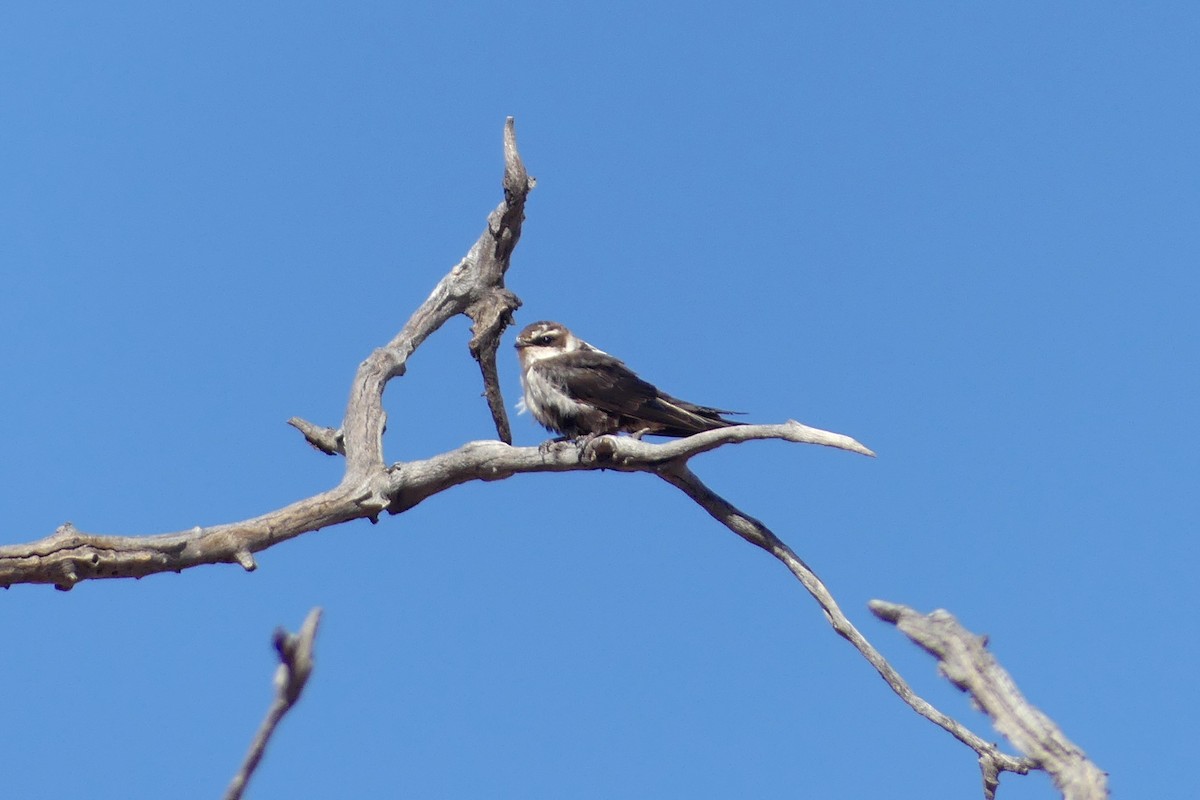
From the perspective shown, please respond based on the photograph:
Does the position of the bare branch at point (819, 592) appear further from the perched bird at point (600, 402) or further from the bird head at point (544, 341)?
the bird head at point (544, 341)

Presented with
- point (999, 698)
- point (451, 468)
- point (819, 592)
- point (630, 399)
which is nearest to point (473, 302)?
point (630, 399)

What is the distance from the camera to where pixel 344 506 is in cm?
801

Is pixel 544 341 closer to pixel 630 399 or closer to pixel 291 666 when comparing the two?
pixel 630 399

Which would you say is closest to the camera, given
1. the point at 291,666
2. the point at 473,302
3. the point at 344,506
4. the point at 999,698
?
the point at 291,666

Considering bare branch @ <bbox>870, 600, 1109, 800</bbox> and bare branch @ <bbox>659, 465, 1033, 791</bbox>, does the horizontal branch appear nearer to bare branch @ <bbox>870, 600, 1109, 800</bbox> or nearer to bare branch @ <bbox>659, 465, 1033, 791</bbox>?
bare branch @ <bbox>659, 465, 1033, 791</bbox>

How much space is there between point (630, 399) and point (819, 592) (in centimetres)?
205

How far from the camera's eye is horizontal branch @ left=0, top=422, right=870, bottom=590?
283 inches

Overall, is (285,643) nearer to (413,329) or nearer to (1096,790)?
(1096,790)


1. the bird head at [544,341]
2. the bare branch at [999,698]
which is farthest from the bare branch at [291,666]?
the bird head at [544,341]

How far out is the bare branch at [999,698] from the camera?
14.1 ft

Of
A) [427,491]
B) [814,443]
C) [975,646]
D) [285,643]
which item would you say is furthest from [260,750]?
[427,491]

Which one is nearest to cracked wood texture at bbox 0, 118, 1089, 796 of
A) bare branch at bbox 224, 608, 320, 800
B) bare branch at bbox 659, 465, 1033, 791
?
bare branch at bbox 659, 465, 1033, 791

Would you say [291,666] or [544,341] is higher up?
[544,341]

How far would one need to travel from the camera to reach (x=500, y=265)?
9.70 m
